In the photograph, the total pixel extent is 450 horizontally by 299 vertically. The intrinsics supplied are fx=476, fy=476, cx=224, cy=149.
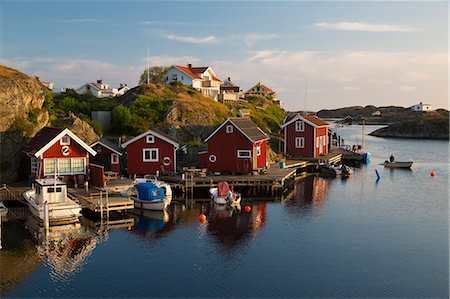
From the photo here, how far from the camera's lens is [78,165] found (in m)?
36.2

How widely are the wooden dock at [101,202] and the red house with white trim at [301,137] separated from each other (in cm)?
2952

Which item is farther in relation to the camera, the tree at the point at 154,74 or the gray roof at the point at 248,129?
the tree at the point at 154,74

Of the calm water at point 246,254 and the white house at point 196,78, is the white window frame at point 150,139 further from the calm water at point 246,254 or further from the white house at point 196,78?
the white house at point 196,78

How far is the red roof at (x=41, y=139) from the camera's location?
35.2m

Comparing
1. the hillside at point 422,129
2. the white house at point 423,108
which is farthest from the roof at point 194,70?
the white house at point 423,108

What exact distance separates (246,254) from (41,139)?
65.8ft

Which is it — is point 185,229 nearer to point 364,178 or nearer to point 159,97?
point 364,178

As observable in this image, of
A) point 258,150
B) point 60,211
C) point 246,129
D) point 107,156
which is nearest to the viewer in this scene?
point 60,211

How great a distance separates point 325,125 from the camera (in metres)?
60.8

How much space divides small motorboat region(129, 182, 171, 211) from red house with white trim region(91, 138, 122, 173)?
8.44 meters

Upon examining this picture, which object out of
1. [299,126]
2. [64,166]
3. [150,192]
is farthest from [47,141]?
[299,126]

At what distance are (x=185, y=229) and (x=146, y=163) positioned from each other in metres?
13.7

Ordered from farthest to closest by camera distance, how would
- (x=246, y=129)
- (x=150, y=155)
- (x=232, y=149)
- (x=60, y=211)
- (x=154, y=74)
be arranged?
(x=154, y=74), (x=246, y=129), (x=232, y=149), (x=150, y=155), (x=60, y=211)

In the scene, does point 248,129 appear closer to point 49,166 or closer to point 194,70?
point 49,166
